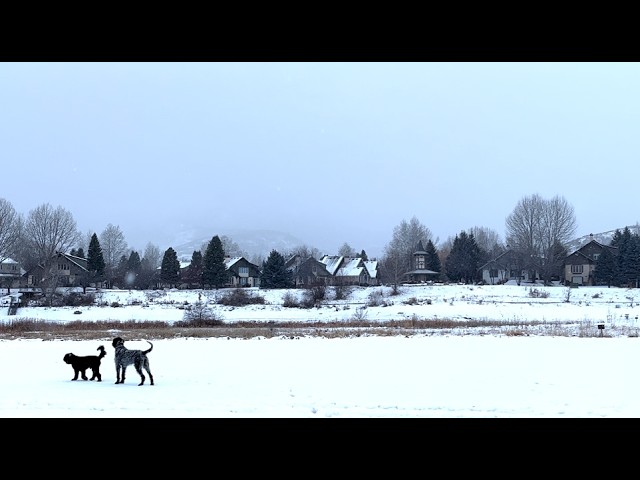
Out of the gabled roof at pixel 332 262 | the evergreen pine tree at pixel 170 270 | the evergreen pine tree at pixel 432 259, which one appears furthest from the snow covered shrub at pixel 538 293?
the evergreen pine tree at pixel 170 270

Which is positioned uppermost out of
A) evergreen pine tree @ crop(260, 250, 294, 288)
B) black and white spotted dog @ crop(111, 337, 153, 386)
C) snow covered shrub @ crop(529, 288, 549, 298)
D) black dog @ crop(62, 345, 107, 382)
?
evergreen pine tree @ crop(260, 250, 294, 288)

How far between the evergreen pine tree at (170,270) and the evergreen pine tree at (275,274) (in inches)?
383

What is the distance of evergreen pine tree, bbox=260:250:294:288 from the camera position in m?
58.9

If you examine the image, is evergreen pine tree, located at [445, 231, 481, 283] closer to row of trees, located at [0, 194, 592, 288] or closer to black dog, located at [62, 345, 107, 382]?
row of trees, located at [0, 194, 592, 288]

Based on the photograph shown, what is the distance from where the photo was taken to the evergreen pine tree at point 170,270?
204 ft

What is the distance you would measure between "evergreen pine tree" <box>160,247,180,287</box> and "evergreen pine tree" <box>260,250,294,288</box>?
9.72 metres

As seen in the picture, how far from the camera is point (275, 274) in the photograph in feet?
194

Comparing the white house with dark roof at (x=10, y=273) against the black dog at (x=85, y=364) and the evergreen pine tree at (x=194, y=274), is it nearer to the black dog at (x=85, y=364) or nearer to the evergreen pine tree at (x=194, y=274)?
the evergreen pine tree at (x=194, y=274)

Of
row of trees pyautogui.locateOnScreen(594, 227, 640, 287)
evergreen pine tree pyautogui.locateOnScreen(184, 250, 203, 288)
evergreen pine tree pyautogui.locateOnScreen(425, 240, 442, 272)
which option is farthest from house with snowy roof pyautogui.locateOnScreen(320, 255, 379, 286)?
row of trees pyautogui.locateOnScreen(594, 227, 640, 287)

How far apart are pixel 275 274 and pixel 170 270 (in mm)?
11660

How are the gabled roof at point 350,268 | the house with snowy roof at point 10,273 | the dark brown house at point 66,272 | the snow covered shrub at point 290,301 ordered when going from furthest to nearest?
the gabled roof at point 350,268, the house with snowy roof at point 10,273, the dark brown house at point 66,272, the snow covered shrub at point 290,301
